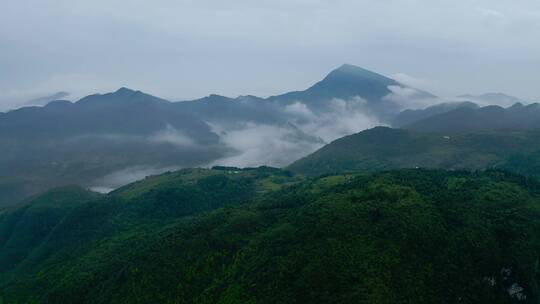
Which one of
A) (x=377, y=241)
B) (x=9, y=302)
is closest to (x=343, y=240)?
(x=377, y=241)

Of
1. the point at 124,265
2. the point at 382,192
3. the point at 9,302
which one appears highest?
the point at 382,192

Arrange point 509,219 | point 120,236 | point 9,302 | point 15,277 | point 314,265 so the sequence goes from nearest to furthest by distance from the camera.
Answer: point 314,265 < point 509,219 < point 9,302 < point 15,277 < point 120,236

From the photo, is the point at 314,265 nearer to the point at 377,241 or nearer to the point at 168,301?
the point at 377,241

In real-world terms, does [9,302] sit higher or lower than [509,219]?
lower

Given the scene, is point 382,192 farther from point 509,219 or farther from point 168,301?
point 168,301

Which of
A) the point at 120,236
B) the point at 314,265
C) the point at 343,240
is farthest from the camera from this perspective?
the point at 120,236

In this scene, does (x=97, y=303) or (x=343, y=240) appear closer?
(x=343, y=240)
